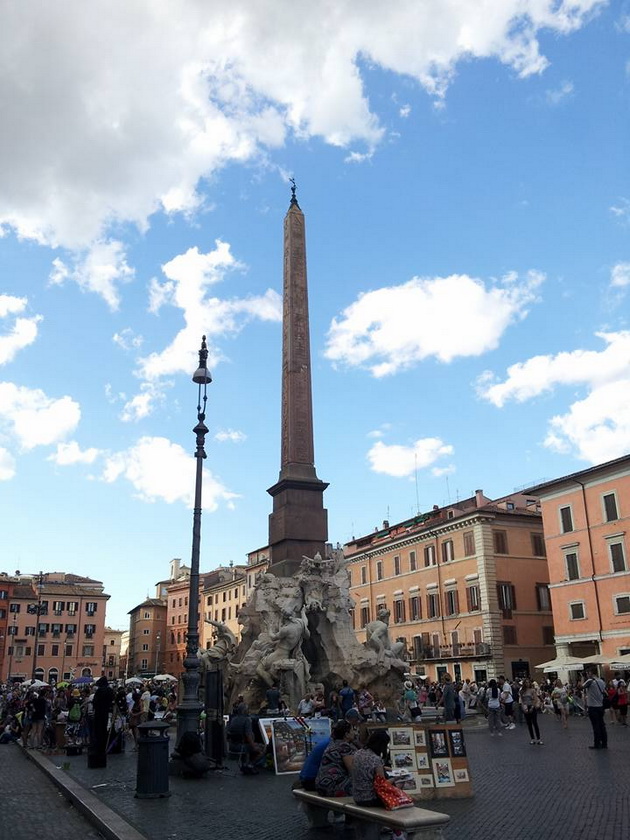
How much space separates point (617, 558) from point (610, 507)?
2.07 metres

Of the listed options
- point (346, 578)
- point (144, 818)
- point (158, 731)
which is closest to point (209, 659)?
point (346, 578)

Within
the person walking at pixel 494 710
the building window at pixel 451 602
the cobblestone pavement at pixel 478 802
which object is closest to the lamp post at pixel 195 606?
the cobblestone pavement at pixel 478 802

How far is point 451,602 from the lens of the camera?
38.8 meters

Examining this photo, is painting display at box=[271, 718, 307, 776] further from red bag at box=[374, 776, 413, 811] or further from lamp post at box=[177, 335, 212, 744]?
red bag at box=[374, 776, 413, 811]

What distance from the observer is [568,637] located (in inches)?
1277

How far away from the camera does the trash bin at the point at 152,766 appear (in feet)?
28.8

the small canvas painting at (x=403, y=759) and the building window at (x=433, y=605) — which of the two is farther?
the building window at (x=433, y=605)

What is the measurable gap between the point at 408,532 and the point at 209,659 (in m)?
24.5

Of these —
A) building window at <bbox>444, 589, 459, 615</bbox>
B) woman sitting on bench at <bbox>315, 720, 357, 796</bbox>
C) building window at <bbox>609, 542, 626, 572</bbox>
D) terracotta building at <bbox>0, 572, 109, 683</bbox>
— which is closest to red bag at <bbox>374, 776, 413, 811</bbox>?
woman sitting on bench at <bbox>315, 720, 357, 796</bbox>

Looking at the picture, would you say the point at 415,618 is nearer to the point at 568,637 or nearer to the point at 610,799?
the point at 568,637

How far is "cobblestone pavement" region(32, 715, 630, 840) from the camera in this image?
259 inches

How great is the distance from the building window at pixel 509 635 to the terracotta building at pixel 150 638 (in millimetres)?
53837

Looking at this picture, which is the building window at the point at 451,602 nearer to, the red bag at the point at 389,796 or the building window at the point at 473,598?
the building window at the point at 473,598

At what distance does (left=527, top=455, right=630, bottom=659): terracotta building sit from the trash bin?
2440 cm
